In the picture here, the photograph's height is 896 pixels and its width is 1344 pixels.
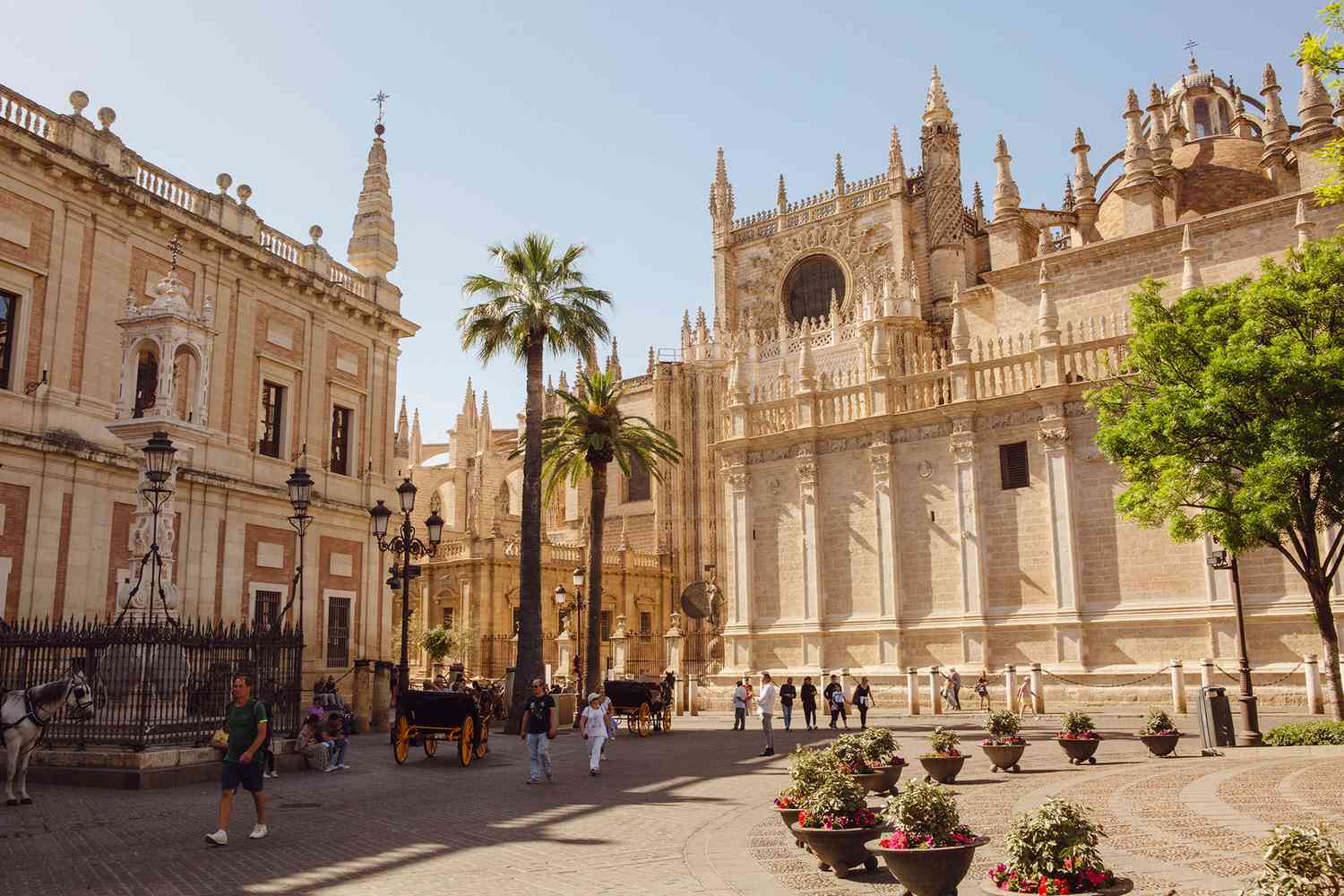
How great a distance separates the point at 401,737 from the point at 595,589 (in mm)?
10736

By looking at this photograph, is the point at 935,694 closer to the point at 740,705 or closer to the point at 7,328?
the point at 740,705

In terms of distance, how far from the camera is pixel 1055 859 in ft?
19.1

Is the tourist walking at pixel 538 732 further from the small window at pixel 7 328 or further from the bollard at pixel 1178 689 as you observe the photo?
the bollard at pixel 1178 689

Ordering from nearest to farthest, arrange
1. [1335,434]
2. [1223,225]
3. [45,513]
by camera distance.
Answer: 1. [1335,434]
2. [45,513]
3. [1223,225]

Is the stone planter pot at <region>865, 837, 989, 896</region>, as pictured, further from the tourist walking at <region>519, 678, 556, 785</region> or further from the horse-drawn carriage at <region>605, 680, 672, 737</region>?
the horse-drawn carriage at <region>605, 680, 672, 737</region>

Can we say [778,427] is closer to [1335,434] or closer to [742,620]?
[742,620]

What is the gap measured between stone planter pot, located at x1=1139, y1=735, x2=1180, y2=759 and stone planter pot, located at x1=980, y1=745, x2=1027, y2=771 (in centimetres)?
239

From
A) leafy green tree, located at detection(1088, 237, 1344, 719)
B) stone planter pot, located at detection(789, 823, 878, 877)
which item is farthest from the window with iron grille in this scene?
stone planter pot, located at detection(789, 823, 878, 877)

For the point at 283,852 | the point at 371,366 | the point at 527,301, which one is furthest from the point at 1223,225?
the point at 283,852

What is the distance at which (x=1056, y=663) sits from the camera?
24.3 metres

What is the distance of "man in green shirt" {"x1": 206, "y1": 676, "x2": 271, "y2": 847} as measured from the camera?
9328 millimetres

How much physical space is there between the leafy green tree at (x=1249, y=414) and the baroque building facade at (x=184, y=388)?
16.0m

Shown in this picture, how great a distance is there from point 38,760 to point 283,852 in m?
6.84

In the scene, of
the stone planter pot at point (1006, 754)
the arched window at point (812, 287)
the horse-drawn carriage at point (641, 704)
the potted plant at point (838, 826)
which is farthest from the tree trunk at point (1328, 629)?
the arched window at point (812, 287)
